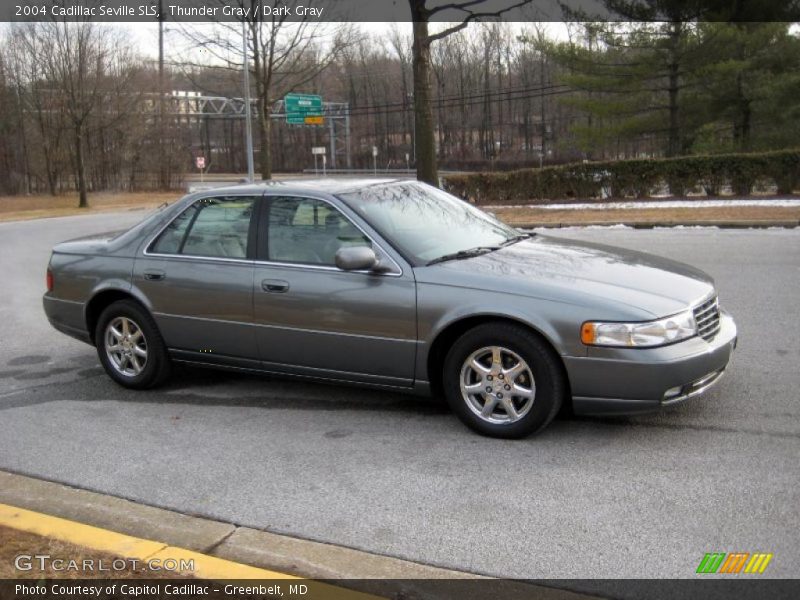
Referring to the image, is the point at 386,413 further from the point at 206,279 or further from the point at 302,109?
the point at 302,109

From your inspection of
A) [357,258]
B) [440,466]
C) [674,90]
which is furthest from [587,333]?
[674,90]

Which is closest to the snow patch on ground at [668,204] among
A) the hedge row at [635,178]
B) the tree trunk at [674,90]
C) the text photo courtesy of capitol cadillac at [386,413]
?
the hedge row at [635,178]

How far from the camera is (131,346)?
5.84 meters

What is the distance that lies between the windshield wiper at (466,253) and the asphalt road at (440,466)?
3.30 feet

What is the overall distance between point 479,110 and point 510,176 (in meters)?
59.0

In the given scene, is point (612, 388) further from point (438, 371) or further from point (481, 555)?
point (481, 555)

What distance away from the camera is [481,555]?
3.33 m

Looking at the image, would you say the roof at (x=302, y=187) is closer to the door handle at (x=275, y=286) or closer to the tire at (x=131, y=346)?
the door handle at (x=275, y=286)

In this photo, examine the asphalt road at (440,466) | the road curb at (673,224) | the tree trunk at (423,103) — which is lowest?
the asphalt road at (440,466)

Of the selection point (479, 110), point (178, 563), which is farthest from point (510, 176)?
point (479, 110)

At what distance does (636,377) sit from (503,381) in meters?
0.72

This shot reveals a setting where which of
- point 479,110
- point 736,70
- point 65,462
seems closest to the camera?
point 65,462

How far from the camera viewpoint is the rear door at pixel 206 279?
5.32 m

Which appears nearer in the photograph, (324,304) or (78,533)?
(78,533)
